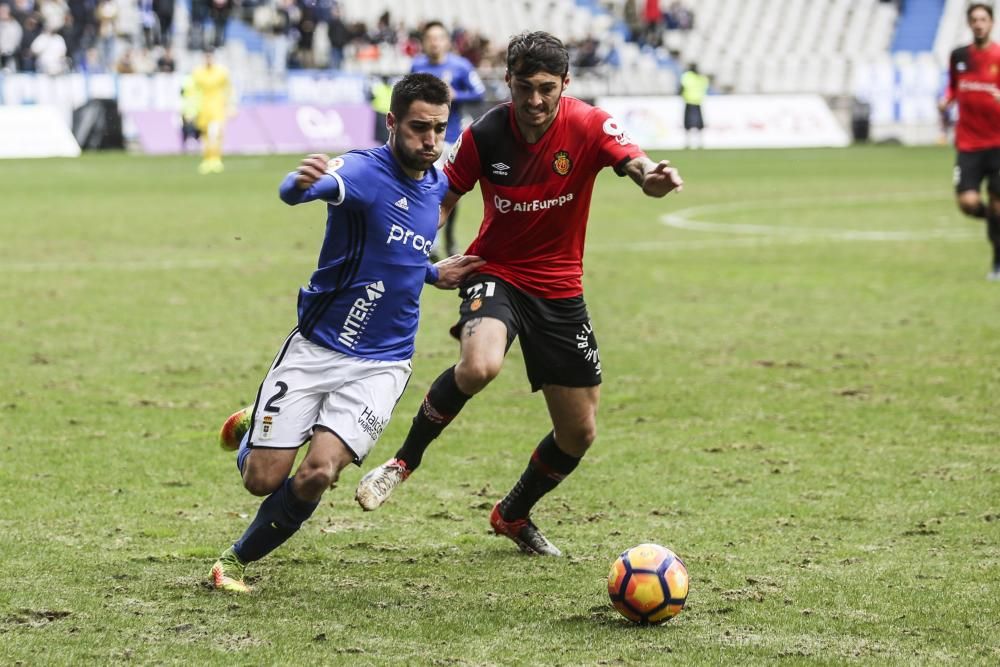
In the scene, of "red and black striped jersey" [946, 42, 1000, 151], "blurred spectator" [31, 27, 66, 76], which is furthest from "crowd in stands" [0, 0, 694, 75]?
"red and black striped jersey" [946, 42, 1000, 151]

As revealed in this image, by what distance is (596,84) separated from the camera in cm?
4378

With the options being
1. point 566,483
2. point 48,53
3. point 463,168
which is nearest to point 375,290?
point 463,168

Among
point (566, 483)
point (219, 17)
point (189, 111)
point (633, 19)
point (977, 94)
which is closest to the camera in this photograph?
point (566, 483)

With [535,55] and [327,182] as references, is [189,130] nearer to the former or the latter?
[535,55]

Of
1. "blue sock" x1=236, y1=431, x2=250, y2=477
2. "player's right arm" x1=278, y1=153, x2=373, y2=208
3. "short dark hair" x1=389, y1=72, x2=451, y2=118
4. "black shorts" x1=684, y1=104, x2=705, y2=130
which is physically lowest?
"black shorts" x1=684, y1=104, x2=705, y2=130

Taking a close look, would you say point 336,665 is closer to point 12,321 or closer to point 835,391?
point 835,391

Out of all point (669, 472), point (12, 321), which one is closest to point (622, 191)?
point (12, 321)

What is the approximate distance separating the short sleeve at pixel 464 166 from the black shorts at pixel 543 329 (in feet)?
1.43

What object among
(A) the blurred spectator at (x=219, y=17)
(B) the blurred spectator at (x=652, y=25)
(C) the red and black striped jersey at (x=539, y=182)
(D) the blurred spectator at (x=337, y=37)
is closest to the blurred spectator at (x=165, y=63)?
(A) the blurred spectator at (x=219, y=17)

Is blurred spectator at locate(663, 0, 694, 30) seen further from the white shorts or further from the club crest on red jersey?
the white shorts

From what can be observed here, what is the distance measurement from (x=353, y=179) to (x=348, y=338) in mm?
635

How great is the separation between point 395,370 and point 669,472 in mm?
2373

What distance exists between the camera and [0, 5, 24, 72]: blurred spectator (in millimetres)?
36188

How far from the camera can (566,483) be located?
25.5 feet
